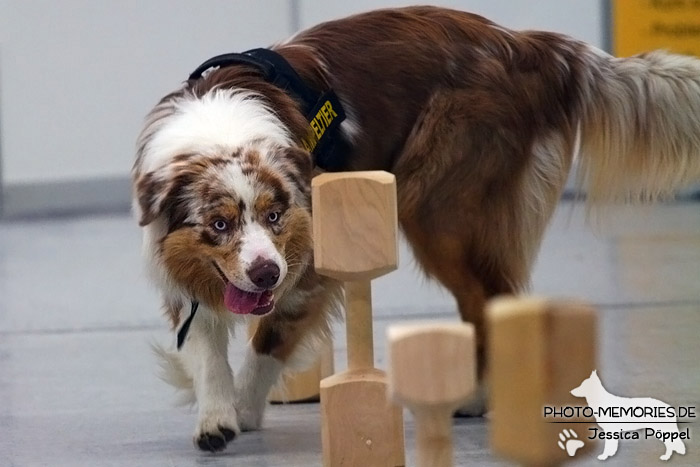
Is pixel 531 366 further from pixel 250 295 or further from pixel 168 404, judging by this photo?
pixel 168 404

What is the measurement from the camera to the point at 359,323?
92.9 inches

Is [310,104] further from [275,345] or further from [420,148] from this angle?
[275,345]

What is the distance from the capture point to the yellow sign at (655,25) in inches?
326

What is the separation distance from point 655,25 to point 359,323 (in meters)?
6.66

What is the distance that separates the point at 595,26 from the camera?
857 cm

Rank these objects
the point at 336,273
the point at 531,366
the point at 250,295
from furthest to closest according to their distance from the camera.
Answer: the point at 250,295
the point at 336,273
the point at 531,366

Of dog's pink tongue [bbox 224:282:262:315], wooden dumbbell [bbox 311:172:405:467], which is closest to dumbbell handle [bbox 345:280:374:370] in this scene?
wooden dumbbell [bbox 311:172:405:467]

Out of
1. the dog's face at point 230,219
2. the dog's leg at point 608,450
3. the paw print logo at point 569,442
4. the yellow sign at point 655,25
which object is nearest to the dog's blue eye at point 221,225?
the dog's face at point 230,219

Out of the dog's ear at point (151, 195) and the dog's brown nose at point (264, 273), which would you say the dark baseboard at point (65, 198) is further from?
the dog's brown nose at point (264, 273)

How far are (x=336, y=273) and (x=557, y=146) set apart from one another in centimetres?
159

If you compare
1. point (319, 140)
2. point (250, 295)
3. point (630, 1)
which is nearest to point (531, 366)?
point (250, 295)

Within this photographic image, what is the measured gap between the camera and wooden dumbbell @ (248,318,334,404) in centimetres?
357

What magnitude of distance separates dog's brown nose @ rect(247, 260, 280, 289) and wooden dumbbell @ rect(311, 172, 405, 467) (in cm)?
43

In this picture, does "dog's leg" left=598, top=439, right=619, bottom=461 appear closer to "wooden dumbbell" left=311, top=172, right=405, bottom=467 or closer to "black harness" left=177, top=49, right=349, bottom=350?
"wooden dumbbell" left=311, top=172, right=405, bottom=467
